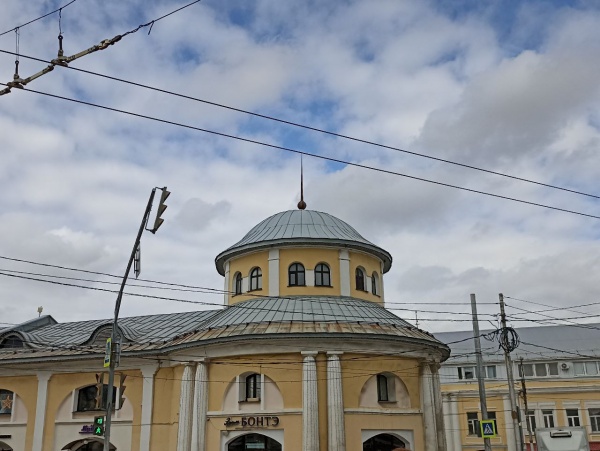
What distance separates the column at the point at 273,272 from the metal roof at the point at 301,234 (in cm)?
46

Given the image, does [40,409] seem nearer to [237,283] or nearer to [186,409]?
[186,409]

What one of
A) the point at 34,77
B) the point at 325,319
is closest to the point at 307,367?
the point at 325,319

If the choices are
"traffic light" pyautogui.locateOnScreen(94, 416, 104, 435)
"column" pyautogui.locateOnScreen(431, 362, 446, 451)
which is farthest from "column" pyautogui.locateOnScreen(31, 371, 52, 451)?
"column" pyautogui.locateOnScreen(431, 362, 446, 451)

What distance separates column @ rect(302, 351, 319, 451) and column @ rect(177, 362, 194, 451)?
5064 mm

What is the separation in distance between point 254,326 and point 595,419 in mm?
32699

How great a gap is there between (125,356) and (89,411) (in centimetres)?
310

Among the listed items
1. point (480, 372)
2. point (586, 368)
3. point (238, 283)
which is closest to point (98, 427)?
point (238, 283)

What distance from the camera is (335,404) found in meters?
26.5

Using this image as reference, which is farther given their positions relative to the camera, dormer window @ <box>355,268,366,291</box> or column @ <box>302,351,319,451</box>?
dormer window @ <box>355,268,366,291</box>

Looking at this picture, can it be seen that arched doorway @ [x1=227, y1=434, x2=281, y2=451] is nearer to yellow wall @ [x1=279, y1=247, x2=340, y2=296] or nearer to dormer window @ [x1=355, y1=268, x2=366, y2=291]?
yellow wall @ [x1=279, y1=247, x2=340, y2=296]

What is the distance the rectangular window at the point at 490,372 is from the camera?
2126 inches

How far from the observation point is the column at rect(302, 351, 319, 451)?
26000mm

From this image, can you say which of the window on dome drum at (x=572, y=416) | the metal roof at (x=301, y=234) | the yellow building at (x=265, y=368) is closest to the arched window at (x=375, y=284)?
the yellow building at (x=265, y=368)

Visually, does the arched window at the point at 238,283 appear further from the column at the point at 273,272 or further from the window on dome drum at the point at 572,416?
the window on dome drum at the point at 572,416
